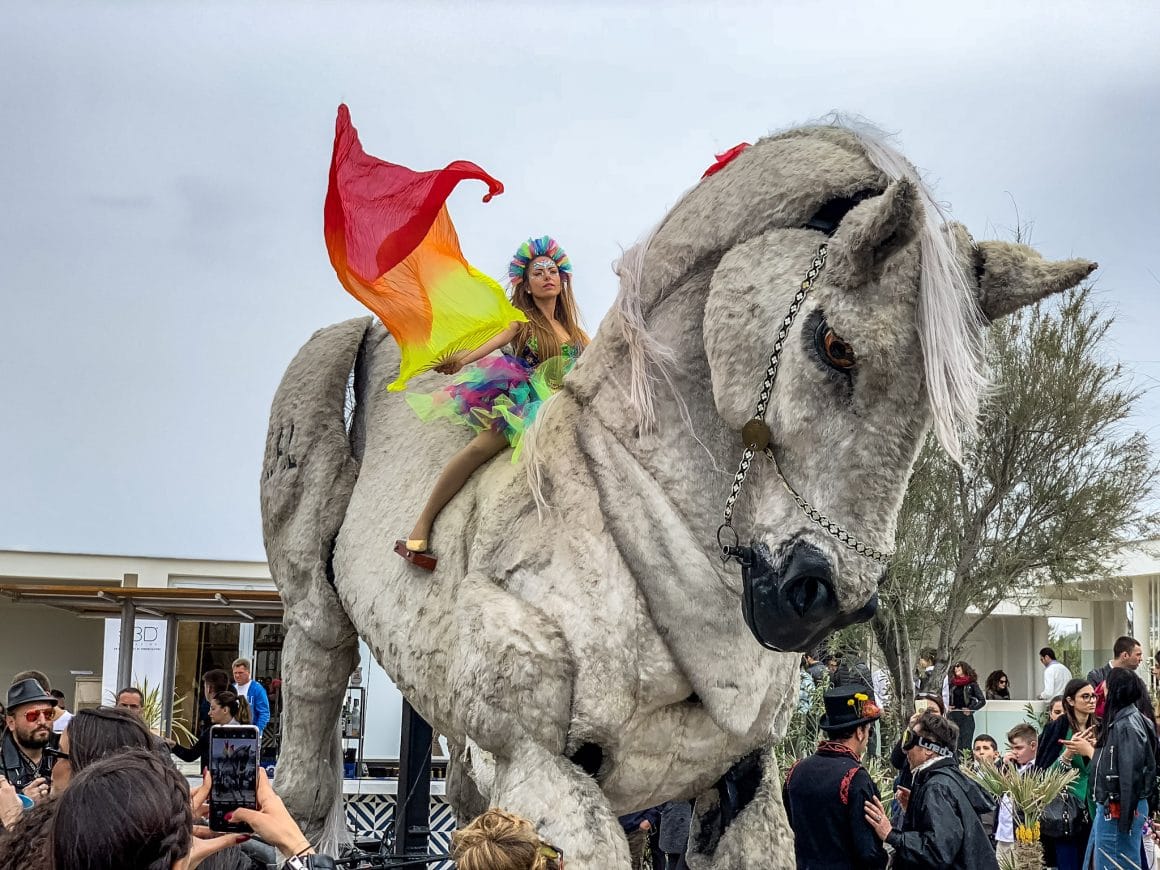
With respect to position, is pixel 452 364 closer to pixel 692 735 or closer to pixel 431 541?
pixel 431 541

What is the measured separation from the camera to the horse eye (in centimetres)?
292

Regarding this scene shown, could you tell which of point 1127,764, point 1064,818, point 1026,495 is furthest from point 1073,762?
point 1026,495

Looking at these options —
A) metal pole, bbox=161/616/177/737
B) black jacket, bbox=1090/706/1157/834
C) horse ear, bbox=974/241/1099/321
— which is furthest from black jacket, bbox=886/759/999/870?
metal pole, bbox=161/616/177/737

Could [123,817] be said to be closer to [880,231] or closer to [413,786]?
[880,231]

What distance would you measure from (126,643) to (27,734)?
5832mm

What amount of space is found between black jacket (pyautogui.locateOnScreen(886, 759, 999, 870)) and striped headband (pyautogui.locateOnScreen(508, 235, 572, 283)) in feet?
9.31

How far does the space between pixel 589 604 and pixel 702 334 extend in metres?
0.78

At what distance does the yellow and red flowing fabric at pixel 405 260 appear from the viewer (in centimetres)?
367

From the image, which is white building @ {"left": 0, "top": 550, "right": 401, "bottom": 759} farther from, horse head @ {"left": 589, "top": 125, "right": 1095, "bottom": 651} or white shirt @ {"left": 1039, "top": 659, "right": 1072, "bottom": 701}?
white shirt @ {"left": 1039, "top": 659, "right": 1072, "bottom": 701}

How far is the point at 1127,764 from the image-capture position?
614 cm

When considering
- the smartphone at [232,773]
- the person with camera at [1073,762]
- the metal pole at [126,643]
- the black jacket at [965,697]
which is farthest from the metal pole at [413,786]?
the black jacket at [965,697]

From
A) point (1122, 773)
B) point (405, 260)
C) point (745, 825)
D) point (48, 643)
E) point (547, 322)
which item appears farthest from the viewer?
point (48, 643)

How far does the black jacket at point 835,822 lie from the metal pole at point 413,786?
5.99 ft

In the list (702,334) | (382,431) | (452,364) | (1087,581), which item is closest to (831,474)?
(702,334)
